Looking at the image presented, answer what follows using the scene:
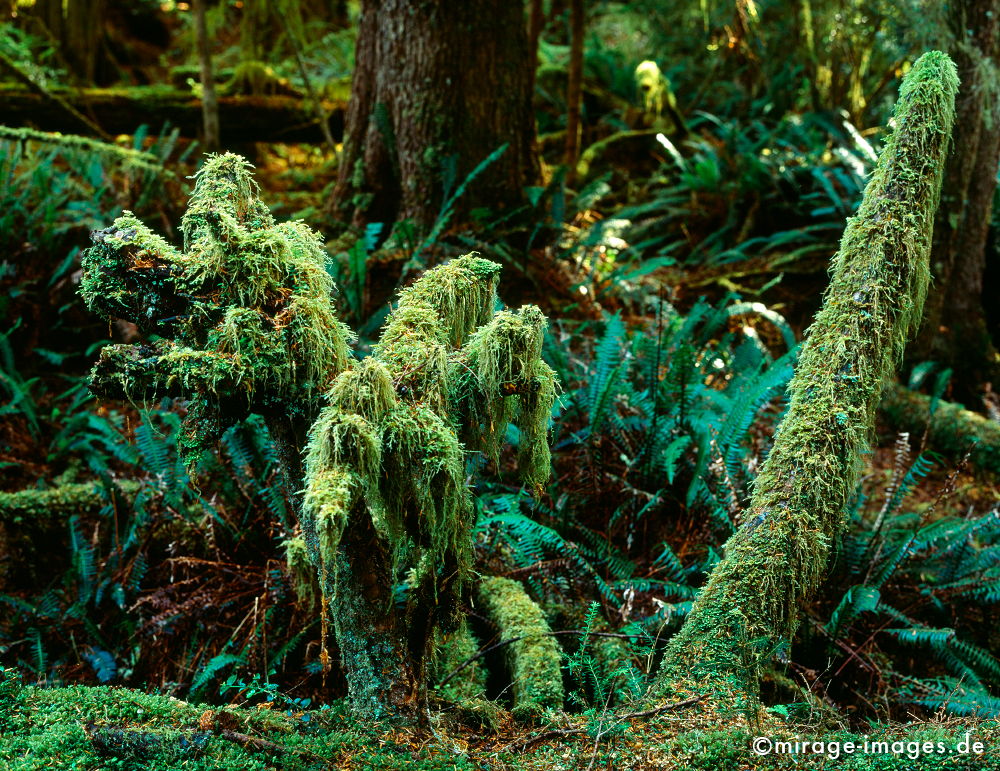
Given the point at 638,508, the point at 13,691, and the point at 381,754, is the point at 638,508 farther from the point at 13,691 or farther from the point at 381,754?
the point at 13,691

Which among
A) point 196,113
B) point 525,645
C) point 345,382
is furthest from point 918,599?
point 196,113

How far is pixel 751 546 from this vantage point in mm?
2336

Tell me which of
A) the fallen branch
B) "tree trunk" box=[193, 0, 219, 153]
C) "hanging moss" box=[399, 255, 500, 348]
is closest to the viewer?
the fallen branch

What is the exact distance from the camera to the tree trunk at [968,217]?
5.12m

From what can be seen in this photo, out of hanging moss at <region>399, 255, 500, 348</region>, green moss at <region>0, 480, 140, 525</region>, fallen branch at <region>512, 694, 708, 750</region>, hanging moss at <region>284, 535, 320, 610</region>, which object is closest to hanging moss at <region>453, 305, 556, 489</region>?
hanging moss at <region>399, 255, 500, 348</region>

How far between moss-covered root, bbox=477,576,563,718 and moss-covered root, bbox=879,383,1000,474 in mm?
3226

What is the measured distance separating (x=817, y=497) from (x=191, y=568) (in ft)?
9.21

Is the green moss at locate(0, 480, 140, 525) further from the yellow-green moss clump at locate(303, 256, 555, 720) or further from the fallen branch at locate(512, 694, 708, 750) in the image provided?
the fallen branch at locate(512, 694, 708, 750)

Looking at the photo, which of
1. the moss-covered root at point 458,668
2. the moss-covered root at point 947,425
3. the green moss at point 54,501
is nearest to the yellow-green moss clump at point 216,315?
the moss-covered root at point 458,668

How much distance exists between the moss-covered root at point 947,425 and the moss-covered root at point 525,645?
323 cm

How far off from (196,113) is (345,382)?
23.8ft

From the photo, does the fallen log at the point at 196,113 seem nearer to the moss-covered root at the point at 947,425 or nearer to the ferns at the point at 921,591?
the moss-covered root at the point at 947,425

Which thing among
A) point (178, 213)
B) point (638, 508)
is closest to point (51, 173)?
point (178, 213)

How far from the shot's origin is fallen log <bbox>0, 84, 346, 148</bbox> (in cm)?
769
